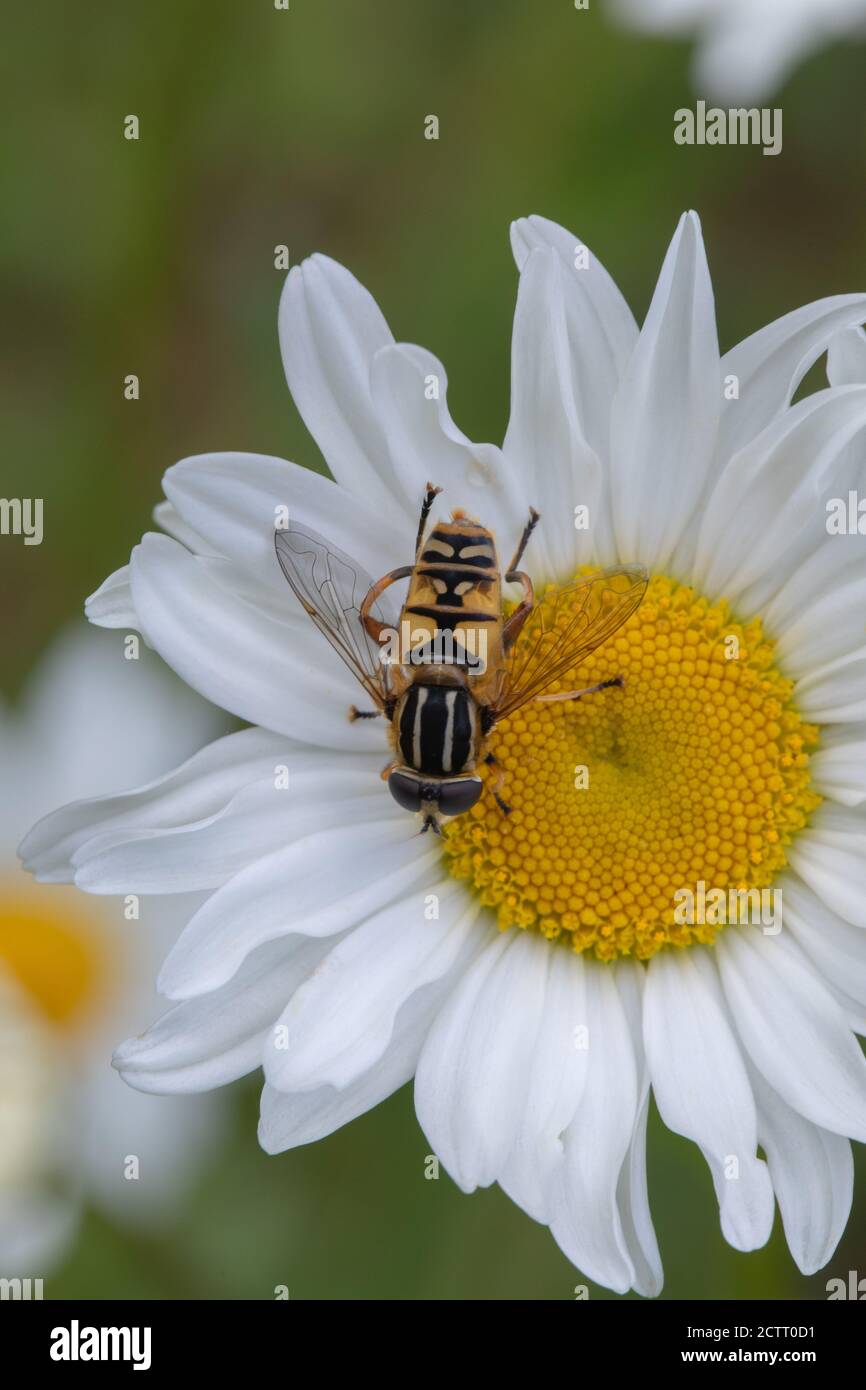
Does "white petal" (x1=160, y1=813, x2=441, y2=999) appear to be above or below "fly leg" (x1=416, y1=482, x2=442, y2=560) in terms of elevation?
below

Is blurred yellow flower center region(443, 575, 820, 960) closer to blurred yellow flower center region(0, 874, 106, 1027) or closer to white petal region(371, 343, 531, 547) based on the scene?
white petal region(371, 343, 531, 547)

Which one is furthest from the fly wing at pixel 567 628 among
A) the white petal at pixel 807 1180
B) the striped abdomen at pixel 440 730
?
the white petal at pixel 807 1180

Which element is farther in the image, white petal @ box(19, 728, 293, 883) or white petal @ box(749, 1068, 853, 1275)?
white petal @ box(19, 728, 293, 883)

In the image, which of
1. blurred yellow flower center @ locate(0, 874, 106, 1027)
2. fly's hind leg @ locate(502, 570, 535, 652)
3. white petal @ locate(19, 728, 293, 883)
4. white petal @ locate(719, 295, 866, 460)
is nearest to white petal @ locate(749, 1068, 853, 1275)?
fly's hind leg @ locate(502, 570, 535, 652)

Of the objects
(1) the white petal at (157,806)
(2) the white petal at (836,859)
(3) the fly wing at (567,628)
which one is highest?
(3) the fly wing at (567,628)

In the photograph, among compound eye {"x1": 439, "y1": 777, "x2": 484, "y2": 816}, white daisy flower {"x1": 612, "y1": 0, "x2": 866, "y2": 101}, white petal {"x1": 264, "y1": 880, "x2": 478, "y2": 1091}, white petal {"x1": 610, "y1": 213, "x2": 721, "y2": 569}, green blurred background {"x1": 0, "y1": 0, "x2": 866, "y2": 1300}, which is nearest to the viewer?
white petal {"x1": 610, "y1": 213, "x2": 721, "y2": 569}

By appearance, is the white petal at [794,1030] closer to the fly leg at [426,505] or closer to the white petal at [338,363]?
the fly leg at [426,505]
